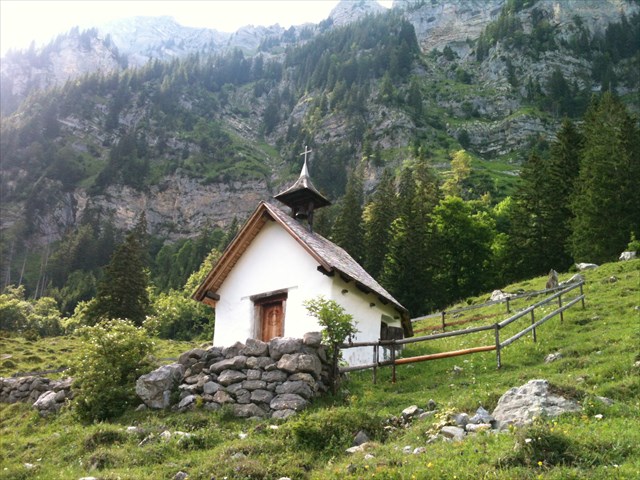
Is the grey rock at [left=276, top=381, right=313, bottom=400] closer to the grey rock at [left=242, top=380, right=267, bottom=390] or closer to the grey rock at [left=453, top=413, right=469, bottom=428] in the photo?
the grey rock at [left=242, top=380, right=267, bottom=390]

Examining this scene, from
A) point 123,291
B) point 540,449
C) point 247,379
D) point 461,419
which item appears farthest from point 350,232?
point 540,449

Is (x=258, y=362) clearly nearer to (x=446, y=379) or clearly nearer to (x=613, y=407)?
(x=446, y=379)

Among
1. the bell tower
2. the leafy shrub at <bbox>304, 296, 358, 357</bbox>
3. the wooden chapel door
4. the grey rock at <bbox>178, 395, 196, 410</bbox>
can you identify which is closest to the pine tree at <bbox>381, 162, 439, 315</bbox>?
the bell tower

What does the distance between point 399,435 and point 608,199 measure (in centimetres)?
3629

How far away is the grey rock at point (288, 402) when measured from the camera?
16.2m

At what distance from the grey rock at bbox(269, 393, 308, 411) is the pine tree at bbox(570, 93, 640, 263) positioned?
32842 millimetres

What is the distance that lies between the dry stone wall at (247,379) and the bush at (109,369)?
3.06 ft

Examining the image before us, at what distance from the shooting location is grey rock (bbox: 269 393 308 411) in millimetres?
16250

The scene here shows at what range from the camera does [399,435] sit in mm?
12883

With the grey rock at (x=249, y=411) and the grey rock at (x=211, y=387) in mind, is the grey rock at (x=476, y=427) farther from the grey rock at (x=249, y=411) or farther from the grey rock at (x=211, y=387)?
the grey rock at (x=211, y=387)

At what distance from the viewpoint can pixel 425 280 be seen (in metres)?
49.3

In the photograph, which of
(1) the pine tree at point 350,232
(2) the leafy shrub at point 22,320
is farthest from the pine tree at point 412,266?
(2) the leafy shrub at point 22,320

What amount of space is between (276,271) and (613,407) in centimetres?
1530

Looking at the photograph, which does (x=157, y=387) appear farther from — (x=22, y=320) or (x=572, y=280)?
(x=22, y=320)
